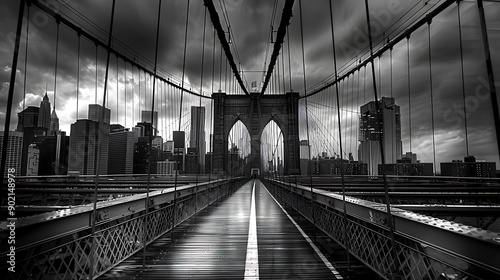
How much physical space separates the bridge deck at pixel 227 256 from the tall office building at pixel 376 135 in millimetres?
6130

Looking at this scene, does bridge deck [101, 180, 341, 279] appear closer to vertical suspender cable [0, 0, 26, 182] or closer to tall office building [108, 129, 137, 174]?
vertical suspender cable [0, 0, 26, 182]

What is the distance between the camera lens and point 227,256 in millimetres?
3898

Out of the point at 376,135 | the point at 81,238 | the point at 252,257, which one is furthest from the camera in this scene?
the point at 376,135

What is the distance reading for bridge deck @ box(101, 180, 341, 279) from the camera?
3.21 metres

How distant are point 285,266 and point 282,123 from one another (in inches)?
1601

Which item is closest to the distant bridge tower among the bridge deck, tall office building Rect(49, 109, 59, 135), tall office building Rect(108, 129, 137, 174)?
tall office building Rect(108, 129, 137, 174)

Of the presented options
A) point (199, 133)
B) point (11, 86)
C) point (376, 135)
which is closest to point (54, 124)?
point (199, 133)

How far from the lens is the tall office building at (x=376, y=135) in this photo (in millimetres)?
10422

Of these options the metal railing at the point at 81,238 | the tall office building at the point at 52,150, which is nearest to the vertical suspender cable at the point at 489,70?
the metal railing at the point at 81,238

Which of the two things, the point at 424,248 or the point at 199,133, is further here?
the point at 199,133

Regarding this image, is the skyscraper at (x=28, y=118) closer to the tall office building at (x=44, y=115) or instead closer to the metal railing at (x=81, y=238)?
the tall office building at (x=44, y=115)

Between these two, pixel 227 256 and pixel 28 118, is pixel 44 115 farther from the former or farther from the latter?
pixel 227 256

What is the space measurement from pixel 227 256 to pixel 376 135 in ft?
26.1

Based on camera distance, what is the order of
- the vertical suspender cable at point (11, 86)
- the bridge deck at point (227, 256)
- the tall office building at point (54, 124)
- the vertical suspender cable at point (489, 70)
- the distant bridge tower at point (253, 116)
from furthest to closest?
the distant bridge tower at point (253, 116)
the tall office building at point (54, 124)
the bridge deck at point (227, 256)
the vertical suspender cable at point (11, 86)
the vertical suspender cable at point (489, 70)
